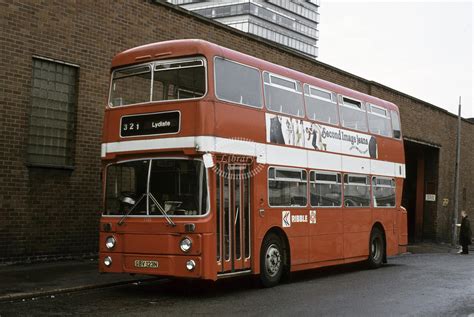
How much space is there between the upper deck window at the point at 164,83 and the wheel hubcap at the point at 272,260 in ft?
10.9

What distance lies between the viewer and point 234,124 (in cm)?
1067

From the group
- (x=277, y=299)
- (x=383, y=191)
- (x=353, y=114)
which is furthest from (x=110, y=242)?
(x=383, y=191)

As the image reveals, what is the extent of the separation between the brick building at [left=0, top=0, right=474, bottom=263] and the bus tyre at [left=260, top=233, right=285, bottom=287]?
5.19 metres

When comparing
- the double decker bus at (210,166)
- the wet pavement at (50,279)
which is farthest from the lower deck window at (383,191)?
the wet pavement at (50,279)

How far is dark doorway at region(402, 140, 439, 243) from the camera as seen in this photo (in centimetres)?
3362

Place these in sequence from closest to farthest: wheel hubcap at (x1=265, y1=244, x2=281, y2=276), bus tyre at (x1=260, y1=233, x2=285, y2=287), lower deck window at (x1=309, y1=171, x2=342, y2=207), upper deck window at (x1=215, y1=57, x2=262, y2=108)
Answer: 1. upper deck window at (x1=215, y1=57, x2=262, y2=108)
2. bus tyre at (x1=260, y1=233, x2=285, y2=287)
3. wheel hubcap at (x1=265, y1=244, x2=281, y2=276)
4. lower deck window at (x1=309, y1=171, x2=342, y2=207)

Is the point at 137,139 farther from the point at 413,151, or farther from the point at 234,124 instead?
the point at 413,151

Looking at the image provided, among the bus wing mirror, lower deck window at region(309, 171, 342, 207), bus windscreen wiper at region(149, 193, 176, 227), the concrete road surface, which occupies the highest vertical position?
the bus wing mirror

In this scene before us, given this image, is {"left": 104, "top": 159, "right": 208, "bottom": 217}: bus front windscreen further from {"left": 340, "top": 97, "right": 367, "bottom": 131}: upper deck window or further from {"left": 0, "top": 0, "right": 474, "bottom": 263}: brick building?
{"left": 340, "top": 97, "right": 367, "bottom": 131}: upper deck window

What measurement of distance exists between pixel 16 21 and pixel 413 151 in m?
25.7

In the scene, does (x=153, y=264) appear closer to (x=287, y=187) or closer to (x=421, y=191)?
(x=287, y=187)

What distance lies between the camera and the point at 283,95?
1223 centimetres

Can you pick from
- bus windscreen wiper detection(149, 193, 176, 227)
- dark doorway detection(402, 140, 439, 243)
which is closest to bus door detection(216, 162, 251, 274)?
bus windscreen wiper detection(149, 193, 176, 227)

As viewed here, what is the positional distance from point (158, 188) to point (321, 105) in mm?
4874
